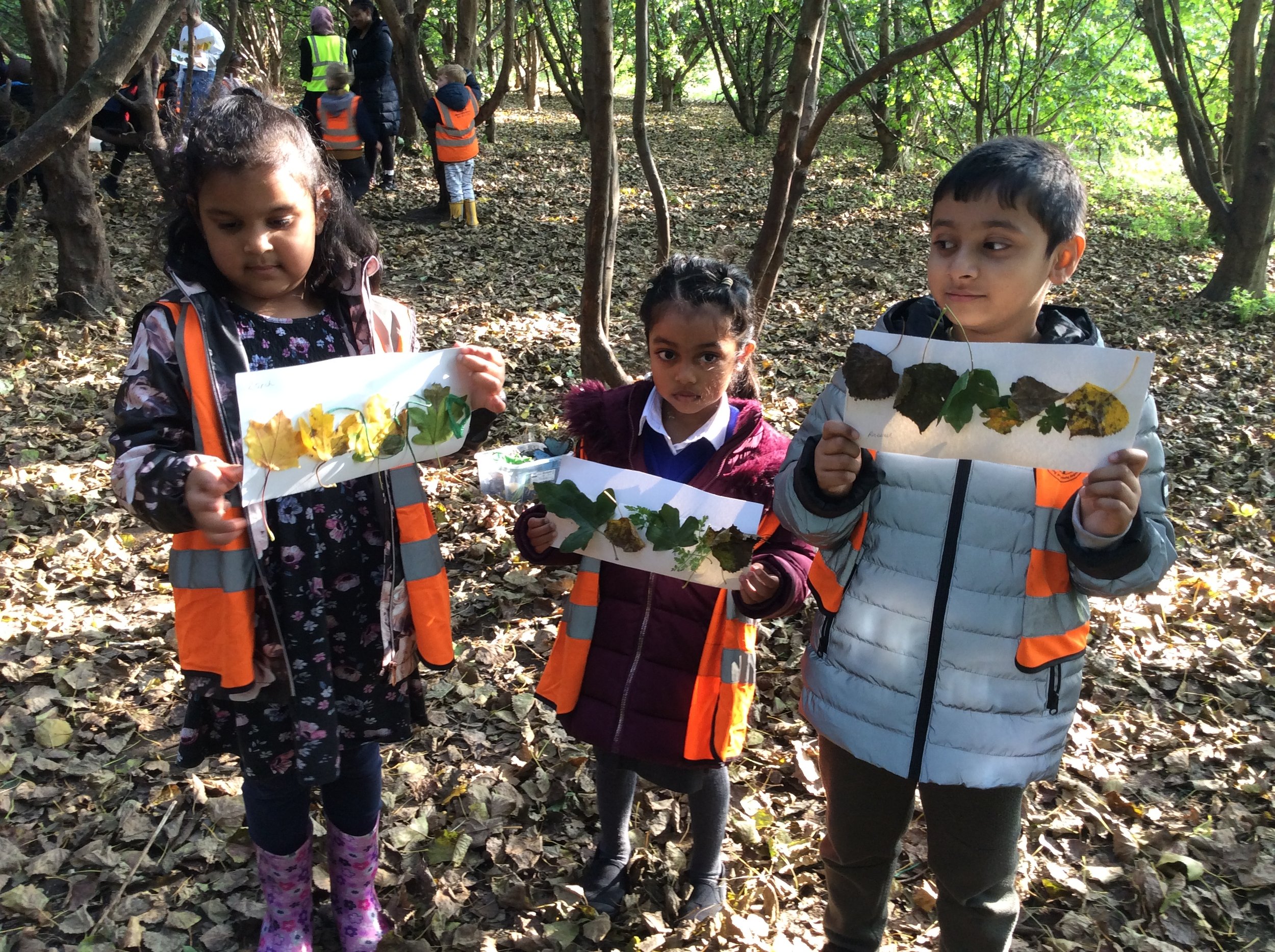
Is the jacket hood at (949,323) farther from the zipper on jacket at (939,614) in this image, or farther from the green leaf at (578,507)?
the green leaf at (578,507)

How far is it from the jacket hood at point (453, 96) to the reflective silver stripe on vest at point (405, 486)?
7896mm

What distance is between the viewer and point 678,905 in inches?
95.7

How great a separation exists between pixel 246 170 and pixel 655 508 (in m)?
1.08

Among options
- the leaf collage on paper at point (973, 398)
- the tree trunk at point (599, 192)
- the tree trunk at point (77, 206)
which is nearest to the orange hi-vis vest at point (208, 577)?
the leaf collage on paper at point (973, 398)

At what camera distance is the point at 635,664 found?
210 cm

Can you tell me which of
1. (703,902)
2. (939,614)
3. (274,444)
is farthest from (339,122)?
(939,614)

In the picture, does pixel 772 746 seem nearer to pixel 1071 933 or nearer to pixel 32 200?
pixel 1071 933

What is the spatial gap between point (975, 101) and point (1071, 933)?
10.2 m

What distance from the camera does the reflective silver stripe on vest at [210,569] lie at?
1765mm

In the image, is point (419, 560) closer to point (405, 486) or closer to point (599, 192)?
point (405, 486)

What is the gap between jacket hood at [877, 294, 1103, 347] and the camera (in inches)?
68.8

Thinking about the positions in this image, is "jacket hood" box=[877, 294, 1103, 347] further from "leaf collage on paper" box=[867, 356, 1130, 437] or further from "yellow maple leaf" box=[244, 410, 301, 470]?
"yellow maple leaf" box=[244, 410, 301, 470]

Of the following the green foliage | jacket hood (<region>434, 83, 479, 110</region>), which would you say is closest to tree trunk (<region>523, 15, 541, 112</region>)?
jacket hood (<region>434, 83, 479, 110</region>)

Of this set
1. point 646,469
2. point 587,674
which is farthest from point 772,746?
point 646,469
